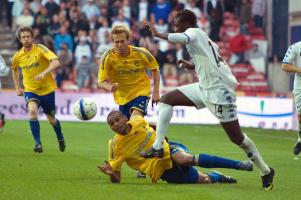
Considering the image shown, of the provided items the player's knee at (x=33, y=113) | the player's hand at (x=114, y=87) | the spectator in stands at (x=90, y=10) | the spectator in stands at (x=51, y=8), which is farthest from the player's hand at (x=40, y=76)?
the spectator in stands at (x=90, y=10)

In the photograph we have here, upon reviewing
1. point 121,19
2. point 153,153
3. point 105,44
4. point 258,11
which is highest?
point 258,11

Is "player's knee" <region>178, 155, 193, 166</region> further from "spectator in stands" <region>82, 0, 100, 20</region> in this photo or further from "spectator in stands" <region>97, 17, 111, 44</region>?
"spectator in stands" <region>82, 0, 100, 20</region>

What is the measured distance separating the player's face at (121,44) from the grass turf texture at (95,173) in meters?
1.68

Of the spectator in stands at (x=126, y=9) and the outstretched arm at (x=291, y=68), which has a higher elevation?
the spectator in stands at (x=126, y=9)

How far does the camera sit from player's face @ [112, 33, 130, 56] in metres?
13.0

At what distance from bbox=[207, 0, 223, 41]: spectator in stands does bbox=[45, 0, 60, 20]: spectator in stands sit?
550 cm

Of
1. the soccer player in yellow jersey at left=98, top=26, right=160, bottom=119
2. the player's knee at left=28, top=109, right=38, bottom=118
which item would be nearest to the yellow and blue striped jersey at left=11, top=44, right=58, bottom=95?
the player's knee at left=28, top=109, right=38, bottom=118

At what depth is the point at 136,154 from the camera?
38.4 ft

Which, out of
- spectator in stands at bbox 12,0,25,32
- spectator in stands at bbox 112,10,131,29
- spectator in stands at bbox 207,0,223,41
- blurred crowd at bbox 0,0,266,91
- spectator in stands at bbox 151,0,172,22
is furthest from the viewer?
spectator in stands at bbox 207,0,223,41

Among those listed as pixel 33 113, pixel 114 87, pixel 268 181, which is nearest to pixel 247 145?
pixel 268 181

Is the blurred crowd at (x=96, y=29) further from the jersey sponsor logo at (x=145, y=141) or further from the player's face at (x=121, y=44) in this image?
the jersey sponsor logo at (x=145, y=141)

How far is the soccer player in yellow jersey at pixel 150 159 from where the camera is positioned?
11.5 m

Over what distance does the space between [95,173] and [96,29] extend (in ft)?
64.5

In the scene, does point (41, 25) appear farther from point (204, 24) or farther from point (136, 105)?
point (136, 105)
